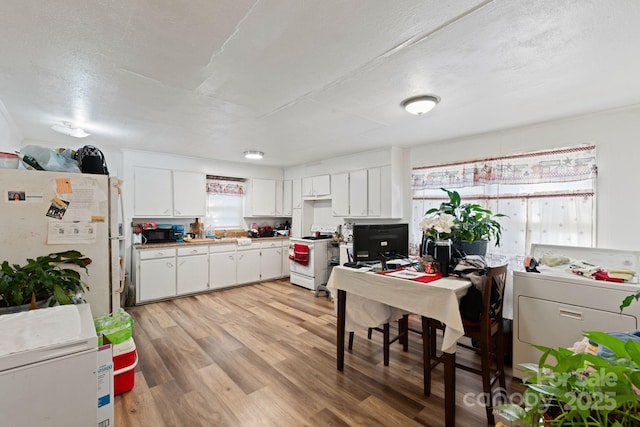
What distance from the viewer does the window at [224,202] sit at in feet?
17.9

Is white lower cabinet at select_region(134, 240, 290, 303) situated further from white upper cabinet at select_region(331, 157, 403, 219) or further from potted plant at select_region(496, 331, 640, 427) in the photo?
potted plant at select_region(496, 331, 640, 427)

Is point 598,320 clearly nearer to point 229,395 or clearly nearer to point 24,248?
point 229,395

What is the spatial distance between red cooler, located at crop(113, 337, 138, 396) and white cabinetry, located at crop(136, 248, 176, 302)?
7.61 ft

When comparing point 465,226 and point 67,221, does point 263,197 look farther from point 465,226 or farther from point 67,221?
point 465,226

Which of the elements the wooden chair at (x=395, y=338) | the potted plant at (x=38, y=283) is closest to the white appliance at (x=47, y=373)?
the potted plant at (x=38, y=283)

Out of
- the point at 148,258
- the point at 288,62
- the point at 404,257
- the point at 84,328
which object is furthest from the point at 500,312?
the point at 148,258

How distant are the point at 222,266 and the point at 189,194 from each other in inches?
53.7

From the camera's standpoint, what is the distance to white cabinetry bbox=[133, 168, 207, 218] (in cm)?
441

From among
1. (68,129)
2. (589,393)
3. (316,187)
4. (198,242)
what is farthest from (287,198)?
(589,393)

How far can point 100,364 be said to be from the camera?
172 centimetres

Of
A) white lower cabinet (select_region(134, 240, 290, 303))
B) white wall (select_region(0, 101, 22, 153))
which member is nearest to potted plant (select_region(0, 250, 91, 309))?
white wall (select_region(0, 101, 22, 153))

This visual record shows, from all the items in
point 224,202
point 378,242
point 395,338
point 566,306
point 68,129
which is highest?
point 68,129

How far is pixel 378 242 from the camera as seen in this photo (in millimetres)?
2457

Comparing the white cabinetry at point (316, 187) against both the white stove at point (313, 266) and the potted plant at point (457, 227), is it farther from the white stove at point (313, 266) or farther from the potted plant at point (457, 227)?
the potted plant at point (457, 227)
